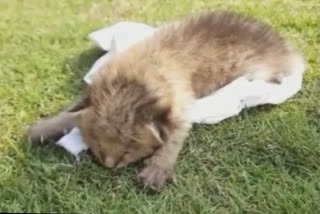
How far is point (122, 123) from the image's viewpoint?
311 cm

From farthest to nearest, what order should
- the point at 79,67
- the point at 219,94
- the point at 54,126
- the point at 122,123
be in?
the point at 79,67 < the point at 219,94 < the point at 54,126 < the point at 122,123

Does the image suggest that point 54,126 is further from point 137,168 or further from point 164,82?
point 164,82

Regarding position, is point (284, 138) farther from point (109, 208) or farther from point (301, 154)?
point (109, 208)

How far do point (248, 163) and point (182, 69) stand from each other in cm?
62

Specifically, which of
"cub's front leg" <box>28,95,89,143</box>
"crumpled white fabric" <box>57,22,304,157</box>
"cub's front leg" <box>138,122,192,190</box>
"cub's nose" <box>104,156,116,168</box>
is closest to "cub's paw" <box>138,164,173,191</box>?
"cub's front leg" <box>138,122,192,190</box>

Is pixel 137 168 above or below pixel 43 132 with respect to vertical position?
below

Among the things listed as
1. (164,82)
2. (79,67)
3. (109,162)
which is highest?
(164,82)

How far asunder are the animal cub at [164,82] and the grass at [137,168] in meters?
0.09

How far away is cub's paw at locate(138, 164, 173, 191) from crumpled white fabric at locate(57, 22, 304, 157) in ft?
1.04

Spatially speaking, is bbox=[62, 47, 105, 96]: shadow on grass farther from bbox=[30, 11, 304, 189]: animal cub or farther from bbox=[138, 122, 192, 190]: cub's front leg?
bbox=[138, 122, 192, 190]: cub's front leg

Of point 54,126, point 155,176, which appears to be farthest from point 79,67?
point 155,176

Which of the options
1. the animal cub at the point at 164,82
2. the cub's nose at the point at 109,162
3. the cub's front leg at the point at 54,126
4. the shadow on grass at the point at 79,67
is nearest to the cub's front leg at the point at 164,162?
the animal cub at the point at 164,82

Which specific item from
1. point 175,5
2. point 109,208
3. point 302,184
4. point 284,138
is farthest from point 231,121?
point 175,5

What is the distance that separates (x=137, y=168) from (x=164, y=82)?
44 cm
